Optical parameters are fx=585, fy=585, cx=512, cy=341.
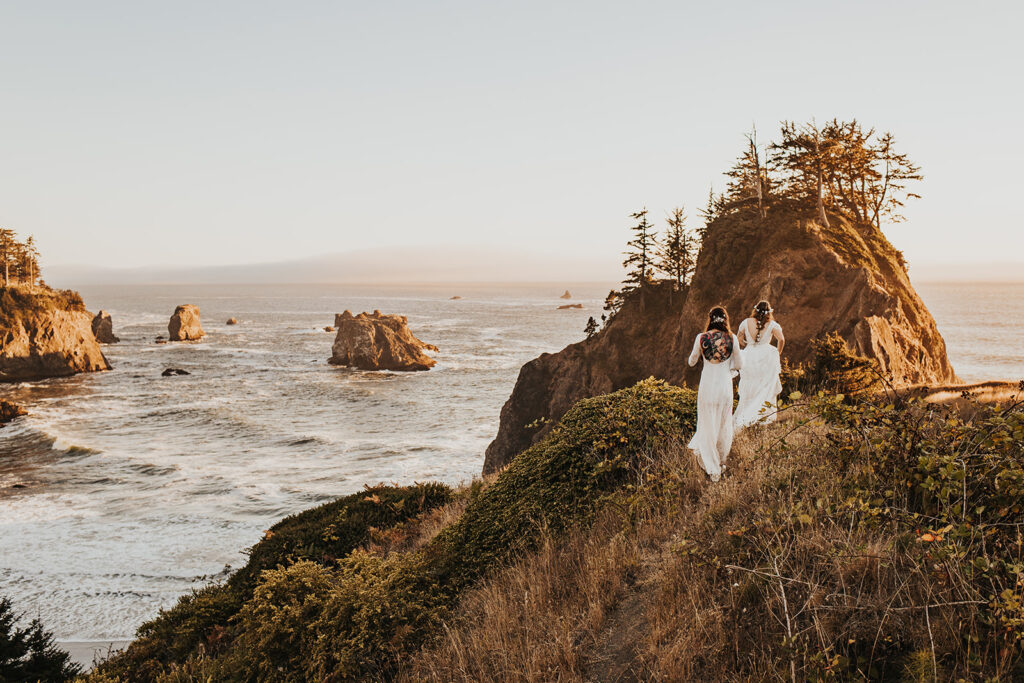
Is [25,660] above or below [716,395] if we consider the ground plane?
below

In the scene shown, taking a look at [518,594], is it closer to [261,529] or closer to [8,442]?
[261,529]

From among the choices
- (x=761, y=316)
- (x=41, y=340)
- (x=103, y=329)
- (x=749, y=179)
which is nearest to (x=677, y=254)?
(x=749, y=179)

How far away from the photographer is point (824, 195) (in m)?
35.6

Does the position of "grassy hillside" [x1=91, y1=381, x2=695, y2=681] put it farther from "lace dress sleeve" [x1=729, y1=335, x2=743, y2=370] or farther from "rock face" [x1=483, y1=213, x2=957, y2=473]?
"rock face" [x1=483, y1=213, x2=957, y2=473]

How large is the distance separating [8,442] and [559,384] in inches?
1311

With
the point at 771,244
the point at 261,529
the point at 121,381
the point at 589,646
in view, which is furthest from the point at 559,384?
the point at 121,381

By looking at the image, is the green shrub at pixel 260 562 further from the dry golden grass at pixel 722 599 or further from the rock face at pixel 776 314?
the rock face at pixel 776 314

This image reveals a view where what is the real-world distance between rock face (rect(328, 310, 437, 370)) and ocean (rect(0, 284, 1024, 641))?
7.97ft

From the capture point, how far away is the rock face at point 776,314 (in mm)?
25641

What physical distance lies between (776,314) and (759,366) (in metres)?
18.4

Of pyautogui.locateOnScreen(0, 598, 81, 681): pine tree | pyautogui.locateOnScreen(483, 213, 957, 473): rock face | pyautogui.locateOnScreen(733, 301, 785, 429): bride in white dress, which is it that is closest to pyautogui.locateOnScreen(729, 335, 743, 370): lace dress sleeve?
pyautogui.locateOnScreen(733, 301, 785, 429): bride in white dress

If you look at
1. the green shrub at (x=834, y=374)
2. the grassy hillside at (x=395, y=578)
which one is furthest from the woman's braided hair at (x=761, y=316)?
the green shrub at (x=834, y=374)

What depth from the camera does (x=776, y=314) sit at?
27.1 meters

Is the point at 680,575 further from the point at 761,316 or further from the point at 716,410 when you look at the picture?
the point at 761,316
